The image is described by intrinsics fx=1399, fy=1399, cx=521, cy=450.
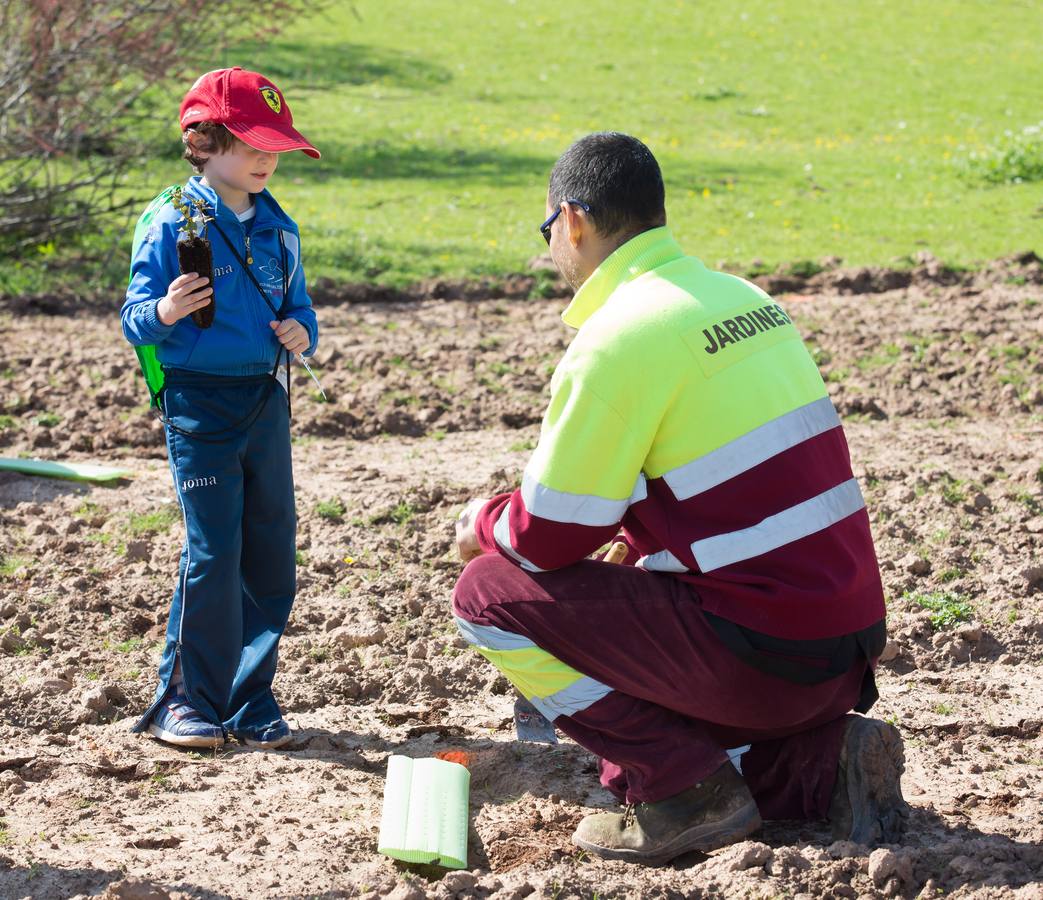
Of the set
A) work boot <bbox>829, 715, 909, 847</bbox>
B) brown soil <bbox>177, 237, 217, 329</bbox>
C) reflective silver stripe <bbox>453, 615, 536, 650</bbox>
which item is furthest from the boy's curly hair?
work boot <bbox>829, 715, 909, 847</bbox>

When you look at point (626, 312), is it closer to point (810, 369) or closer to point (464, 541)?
point (810, 369)

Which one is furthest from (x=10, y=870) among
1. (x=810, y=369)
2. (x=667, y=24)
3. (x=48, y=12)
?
(x=667, y=24)

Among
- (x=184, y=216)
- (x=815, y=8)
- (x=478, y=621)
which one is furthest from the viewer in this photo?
(x=815, y=8)

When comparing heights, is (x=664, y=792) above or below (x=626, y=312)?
below

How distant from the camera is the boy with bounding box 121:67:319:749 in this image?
384 centimetres

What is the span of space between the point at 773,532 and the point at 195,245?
170 centimetres

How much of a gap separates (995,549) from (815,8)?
23.8 metres

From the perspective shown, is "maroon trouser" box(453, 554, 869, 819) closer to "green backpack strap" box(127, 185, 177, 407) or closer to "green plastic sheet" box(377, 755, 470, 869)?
"green plastic sheet" box(377, 755, 470, 869)

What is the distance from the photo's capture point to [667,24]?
82.8 feet

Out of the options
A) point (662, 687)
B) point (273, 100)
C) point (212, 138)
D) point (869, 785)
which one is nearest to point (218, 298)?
point (212, 138)

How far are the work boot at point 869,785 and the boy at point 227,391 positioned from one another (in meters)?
1.65

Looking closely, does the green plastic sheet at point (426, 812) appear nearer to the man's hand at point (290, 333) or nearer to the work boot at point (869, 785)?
the work boot at point (869, 785)

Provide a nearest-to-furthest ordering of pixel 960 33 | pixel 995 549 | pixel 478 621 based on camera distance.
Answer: pixel 478 621, pixel 995 549, pixel 960 33

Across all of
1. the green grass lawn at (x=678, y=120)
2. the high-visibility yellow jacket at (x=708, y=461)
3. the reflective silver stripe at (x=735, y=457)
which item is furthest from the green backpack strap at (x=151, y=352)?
the green grass lawn at (x=678, y=120)
